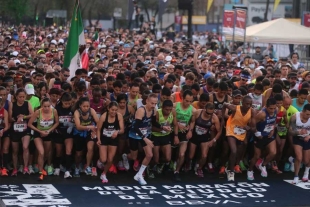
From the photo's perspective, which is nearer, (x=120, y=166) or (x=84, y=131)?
(x=84, y=131)

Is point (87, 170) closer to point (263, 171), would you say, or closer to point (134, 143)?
point (134, 143)

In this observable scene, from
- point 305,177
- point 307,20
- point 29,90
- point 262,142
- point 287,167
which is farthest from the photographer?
point 307,20

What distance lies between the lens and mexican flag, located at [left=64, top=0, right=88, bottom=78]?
16312 millimetres

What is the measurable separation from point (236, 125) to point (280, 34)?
13.5 m

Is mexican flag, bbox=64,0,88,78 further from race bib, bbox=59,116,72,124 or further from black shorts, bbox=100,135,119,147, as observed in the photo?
black shorts, bbox=100,135,119,147

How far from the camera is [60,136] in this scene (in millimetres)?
13344

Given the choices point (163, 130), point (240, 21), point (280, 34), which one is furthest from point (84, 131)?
point (280, 34)

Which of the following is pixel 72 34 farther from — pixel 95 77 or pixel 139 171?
pixel 139 171

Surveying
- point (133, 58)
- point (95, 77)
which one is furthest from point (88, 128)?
point (133, 58)

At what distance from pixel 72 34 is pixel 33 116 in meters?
3.91

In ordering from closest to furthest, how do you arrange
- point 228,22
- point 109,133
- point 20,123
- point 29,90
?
point 109,133
point 20,123
point 29,90
point 228,22

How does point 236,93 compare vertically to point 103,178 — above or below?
above

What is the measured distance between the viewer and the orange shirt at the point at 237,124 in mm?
13477

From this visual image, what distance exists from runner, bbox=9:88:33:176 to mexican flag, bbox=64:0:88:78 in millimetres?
3157
